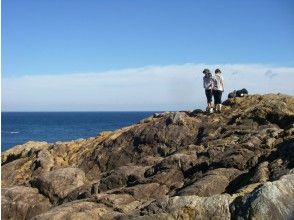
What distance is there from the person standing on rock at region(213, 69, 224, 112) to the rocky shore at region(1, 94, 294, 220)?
74 centimetres

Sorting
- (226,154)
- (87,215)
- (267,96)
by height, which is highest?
(267,96)

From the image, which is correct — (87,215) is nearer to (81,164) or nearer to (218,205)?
(218,205)

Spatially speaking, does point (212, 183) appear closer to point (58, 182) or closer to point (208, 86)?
point (58, 182)

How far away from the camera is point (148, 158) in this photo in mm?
25938

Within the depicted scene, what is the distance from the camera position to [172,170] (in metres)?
22.2

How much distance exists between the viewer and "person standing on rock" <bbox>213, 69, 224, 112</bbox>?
97.3ft

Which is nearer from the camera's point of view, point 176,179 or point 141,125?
point 176,179

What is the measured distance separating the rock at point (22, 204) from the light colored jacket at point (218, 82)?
40.6ft

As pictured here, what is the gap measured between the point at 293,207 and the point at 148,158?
11.4m

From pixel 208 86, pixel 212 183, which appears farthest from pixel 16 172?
pixel 212 183

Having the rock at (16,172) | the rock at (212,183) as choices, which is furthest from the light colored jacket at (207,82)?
the rock at (16,172)

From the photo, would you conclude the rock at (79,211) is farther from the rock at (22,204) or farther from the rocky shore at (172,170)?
the rock at (22,204)

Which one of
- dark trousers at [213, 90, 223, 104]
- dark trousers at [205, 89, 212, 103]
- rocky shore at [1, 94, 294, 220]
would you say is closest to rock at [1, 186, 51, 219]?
rocky shore at [1, 94, 294, 220]

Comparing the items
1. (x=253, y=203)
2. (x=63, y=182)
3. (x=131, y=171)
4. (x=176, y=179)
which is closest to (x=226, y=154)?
(x=176, y=179)
